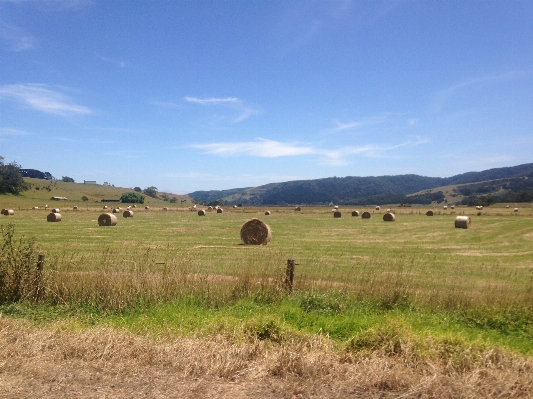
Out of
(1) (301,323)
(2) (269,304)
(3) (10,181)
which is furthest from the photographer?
(3) (10,181)

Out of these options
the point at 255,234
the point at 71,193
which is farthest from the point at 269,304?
the point at 71,193

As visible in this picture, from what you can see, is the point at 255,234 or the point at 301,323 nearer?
the point at 301,323

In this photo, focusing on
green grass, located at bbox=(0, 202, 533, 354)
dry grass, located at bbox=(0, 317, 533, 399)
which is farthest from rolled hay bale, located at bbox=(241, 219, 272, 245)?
dry grass, located at bbox=(0, 317, 533, 399)

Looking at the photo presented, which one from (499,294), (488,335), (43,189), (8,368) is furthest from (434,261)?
(43,189)

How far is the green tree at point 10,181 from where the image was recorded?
121m

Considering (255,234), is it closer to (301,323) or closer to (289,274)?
(289,274)

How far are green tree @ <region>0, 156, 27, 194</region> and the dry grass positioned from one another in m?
133

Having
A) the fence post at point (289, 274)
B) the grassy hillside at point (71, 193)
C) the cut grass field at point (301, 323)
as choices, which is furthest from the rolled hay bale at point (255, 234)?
the grassy hillside at point (71, 193)

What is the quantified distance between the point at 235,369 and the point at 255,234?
71.3 feet

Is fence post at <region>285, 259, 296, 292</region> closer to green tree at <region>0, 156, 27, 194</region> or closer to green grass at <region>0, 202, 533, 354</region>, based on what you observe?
green grass at <region>0, 202, 533, 354</region>

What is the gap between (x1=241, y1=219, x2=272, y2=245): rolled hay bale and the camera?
2719cm

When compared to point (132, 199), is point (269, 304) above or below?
below

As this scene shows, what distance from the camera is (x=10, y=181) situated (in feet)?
406

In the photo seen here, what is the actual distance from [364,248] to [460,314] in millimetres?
14211
